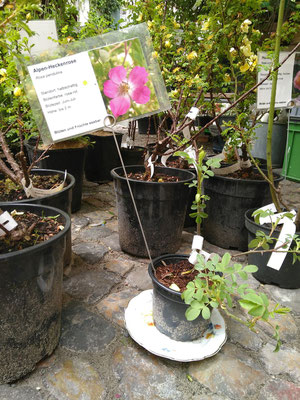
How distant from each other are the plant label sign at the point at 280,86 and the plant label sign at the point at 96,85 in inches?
33.4

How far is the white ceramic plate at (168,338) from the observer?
105cm

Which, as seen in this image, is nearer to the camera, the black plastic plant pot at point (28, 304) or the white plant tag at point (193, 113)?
the black plastic plant pot at point (28, 304)

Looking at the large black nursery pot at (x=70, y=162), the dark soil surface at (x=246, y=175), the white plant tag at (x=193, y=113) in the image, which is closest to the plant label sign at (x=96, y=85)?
the white plant tag at (x=193, y=113)

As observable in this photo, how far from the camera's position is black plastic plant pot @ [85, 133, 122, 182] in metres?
3.05

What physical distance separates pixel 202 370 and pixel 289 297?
2.25ft

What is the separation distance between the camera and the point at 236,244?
1.92m

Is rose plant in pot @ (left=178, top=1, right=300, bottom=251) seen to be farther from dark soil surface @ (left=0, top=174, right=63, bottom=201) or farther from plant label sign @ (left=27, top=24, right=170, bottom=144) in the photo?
dark soil surface @ (left=0, top=174, right=63, bottom=201)

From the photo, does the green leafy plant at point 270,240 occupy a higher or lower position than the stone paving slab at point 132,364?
higher

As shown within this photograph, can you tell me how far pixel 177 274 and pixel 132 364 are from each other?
1.23 feet

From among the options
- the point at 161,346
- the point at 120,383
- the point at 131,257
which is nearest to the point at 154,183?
the point at 131,257

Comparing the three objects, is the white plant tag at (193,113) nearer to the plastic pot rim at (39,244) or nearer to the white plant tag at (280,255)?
the white plant tag at (280,255)

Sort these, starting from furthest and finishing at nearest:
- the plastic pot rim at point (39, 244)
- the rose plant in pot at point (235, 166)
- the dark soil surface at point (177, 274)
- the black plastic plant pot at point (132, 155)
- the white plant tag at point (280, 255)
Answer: the black plastic plant pot at point (132, 155) → the rose plant in pot at point (235, 166) → the white plant tag at point (280, 255) → the dark soil surface at point (177, 274) → the plastic pot rim at point (39, 244)

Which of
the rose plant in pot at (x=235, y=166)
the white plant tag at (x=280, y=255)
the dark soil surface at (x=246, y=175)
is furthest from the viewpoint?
the dark soil surface at (x=246, y=175)

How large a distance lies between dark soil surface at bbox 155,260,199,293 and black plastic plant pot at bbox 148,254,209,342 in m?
0.05
